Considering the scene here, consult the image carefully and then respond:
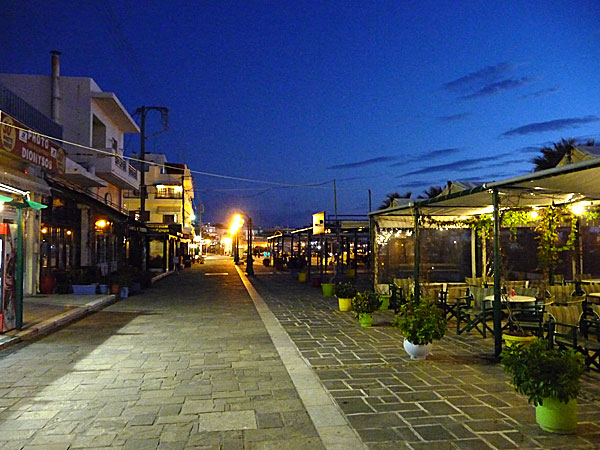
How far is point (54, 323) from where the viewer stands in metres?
9.62

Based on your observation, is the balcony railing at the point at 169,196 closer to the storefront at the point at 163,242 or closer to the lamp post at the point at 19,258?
the storefront at the point at 163,242

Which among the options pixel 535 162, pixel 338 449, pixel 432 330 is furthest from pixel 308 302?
pixel 535 162

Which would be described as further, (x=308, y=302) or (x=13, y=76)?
(x=13, y=76)

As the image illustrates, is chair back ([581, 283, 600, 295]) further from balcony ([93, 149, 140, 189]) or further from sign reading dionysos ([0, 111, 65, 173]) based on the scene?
balcony ([93, 149, 140, 189])

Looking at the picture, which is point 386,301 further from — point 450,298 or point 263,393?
point 263,393

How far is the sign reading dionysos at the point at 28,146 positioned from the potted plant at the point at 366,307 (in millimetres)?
8244

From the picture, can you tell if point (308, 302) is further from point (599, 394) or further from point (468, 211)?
point (599, 394)

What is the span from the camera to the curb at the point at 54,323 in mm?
8086

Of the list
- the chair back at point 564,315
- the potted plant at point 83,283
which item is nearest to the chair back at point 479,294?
the chair back at point 564,315

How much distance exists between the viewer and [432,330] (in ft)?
21.3

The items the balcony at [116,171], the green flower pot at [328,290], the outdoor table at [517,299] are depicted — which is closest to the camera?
the outdoor table at [517,299]

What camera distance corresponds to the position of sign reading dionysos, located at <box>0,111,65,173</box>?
10.8 m

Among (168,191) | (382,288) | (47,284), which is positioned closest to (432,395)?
(382,288)

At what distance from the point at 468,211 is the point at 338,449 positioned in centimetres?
909
